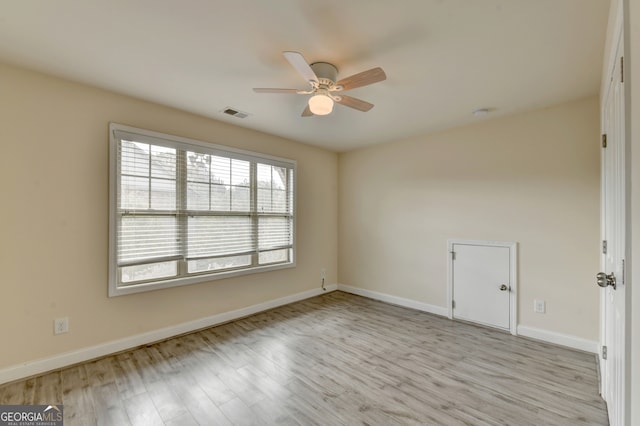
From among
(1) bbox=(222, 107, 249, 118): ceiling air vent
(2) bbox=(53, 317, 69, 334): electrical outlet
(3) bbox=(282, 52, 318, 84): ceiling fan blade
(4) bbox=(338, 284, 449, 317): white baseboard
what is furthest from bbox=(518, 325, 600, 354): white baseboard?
(2) bbox=(53, 317, 69, 334): electrical outlet

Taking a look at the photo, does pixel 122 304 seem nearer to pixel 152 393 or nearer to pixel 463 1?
pixel 152 393

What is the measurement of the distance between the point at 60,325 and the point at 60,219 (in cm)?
93

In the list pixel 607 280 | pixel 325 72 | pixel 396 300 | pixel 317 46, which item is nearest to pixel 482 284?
pixel 396 300

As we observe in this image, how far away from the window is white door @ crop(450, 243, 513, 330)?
2388 mm

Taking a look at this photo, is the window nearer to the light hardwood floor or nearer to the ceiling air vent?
the ceiling air vent

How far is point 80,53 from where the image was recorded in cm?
212

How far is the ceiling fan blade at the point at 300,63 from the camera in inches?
66.5

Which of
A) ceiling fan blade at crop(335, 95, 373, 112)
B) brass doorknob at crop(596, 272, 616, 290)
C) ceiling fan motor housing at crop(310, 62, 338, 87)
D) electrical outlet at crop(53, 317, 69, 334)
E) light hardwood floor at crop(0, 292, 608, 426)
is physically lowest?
light hardwood floor at crop(0, 292, 608, 426)

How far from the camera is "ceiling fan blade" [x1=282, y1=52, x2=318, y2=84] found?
1.69 metres

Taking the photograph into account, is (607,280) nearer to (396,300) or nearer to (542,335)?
(542,335)

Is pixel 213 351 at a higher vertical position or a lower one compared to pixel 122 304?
lower

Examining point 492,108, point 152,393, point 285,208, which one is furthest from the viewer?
point 285,208

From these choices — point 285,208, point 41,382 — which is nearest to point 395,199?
point 285,208

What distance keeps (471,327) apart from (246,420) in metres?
2.82
